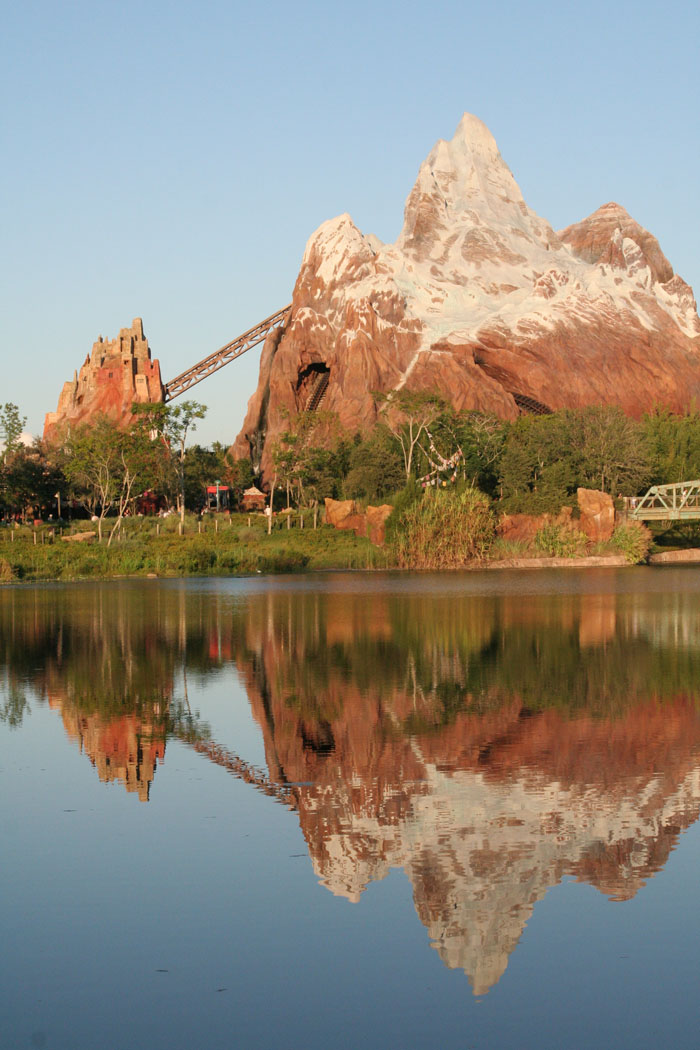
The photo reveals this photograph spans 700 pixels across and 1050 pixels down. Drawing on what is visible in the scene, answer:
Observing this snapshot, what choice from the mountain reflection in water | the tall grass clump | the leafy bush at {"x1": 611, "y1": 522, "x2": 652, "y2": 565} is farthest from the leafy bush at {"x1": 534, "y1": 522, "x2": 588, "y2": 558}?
the mountain reflection in water

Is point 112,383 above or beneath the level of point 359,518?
above

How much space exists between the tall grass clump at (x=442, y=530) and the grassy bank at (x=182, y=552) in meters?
1.29

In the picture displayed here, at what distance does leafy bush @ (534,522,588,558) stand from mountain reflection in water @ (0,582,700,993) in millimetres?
26889

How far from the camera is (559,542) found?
5009 cm

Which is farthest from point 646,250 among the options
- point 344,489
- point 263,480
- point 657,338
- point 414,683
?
point 414,683

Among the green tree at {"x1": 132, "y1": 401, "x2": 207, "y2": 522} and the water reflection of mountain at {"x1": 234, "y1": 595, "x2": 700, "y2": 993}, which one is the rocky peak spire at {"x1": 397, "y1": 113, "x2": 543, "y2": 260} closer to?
the green tree at {"x1": 132, "y1": 401, "x2": 207, "y2": 522}

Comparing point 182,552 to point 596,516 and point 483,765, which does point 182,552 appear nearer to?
point 596,516

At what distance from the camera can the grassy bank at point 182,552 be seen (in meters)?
44.0

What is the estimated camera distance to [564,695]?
1242 cm

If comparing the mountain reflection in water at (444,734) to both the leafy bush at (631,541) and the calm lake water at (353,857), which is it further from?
the leafy bush at (631,541)

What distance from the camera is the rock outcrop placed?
3595 inches

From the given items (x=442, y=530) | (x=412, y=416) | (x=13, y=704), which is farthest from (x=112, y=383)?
(x=13, y=704)

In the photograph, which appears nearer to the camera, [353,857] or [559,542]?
[353,857]

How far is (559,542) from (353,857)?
4424cm
